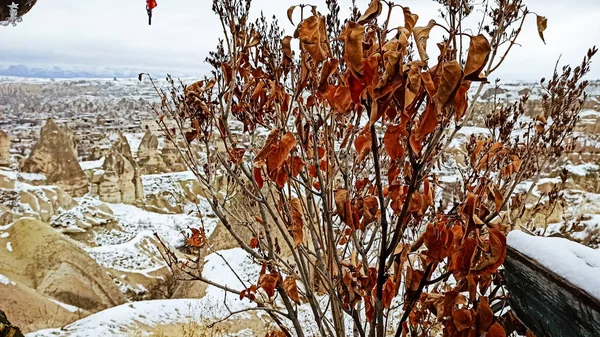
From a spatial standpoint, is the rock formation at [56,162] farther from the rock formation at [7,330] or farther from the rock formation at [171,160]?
the rock formation at [7,330]

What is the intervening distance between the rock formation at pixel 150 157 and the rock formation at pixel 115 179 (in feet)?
→ 25.6

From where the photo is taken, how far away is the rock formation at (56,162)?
26719mm

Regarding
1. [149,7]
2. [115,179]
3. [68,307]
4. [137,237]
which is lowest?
[137,237]

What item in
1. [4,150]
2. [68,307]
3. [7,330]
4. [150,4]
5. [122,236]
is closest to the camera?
[150,4]

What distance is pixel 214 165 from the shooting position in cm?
274

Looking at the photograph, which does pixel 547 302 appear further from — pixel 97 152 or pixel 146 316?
pixel 97 152

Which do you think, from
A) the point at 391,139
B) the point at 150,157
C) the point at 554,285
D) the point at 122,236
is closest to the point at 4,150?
the point at 150,157

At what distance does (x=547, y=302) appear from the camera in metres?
1.07

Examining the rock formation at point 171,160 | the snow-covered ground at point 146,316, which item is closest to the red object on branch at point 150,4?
the snow-covered ground at point 146,316

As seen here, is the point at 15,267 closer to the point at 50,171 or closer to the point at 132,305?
the point at 132,305

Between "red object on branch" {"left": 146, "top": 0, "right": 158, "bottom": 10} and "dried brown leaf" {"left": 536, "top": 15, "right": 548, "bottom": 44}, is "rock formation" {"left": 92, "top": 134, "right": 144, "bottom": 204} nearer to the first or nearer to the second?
"red object on branch" {"left": 146, "top": 0, "right": 158, "bottom": 10}

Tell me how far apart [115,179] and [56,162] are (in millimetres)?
4166

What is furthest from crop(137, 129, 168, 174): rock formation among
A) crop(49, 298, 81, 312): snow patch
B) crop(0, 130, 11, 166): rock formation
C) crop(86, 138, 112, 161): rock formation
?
crop(49, 298, 81, 312): snow patch

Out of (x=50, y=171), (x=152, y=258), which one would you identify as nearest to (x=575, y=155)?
(x=152, y=258)
